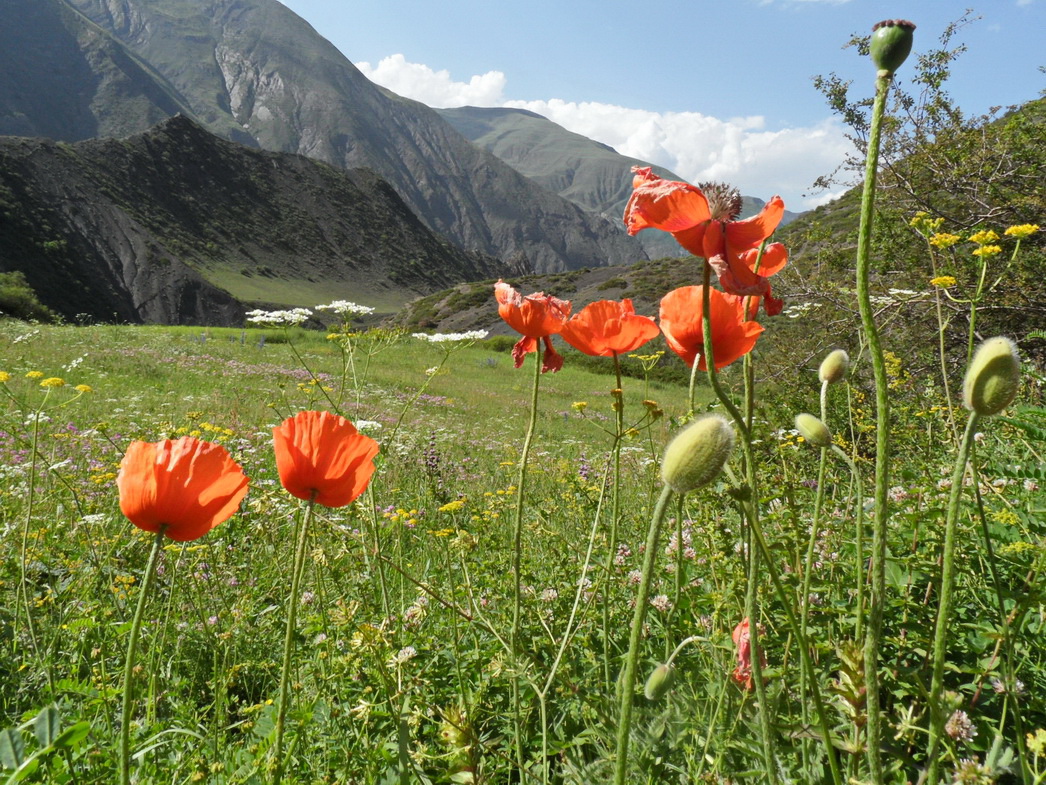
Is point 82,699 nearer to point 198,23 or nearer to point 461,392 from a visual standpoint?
point 461,392

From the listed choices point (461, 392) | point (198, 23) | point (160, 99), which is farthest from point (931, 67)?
point (198, 23)

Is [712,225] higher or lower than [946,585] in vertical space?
higher

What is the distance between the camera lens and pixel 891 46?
71cm

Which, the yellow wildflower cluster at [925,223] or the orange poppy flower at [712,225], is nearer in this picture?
the orange poppy flower at [712,225]

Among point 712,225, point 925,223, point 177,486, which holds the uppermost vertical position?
point 925,223

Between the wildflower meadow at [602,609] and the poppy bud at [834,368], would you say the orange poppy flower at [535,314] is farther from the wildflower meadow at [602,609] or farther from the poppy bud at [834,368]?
the poppy bud at [834,368]

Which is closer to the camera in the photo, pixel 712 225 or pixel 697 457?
pixel 697 457

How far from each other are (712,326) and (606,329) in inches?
13.3

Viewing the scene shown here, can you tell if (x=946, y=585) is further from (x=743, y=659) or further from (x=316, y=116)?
(x=316, y=116)

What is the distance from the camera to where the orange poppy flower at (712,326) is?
4.09ft

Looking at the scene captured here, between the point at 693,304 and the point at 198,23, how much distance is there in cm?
24640

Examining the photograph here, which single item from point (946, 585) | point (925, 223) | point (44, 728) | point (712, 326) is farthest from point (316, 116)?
point (946, 585)

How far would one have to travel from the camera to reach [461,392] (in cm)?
1409

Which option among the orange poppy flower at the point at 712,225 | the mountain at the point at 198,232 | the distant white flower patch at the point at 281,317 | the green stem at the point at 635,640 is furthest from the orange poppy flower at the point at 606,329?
the mountain at the point at 198,232
